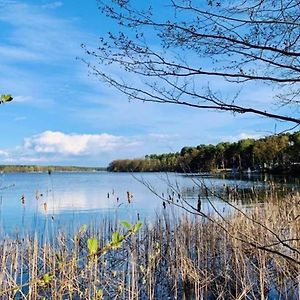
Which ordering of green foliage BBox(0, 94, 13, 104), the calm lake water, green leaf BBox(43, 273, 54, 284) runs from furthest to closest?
the calm lake water < green leaf BBox(43, 273, 54, 284) < green foliage BBox(0, 94, 13, 104)

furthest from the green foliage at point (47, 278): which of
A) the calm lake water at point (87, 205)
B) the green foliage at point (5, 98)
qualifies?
the green foliage at point (5, 98)

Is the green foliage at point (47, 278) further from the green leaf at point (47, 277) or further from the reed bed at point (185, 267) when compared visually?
the reed bed at point (185, 267)

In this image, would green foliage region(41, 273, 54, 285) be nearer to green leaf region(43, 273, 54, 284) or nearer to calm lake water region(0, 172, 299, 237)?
green leaf region(43, 273, 54, 284)

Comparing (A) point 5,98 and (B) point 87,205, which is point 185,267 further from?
(B) point 87,205

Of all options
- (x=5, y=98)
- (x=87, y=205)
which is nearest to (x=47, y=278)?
(x=5, y=98)

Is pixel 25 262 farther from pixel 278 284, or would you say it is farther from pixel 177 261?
pixel 278 284

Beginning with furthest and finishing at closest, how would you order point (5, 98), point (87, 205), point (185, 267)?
point (87, 205) → point (185, 267) → point (5, 98)

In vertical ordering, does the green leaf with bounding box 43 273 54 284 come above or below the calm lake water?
above

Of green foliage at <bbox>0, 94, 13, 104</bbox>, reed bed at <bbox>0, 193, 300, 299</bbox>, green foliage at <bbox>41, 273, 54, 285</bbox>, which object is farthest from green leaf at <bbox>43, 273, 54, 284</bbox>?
reed bed at <bbox>0, 193, 300, 299</bbox>

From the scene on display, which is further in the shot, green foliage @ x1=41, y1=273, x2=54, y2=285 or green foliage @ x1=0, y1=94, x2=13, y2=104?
green foliage @ x1=41, y1=273, x2=54, y2=285

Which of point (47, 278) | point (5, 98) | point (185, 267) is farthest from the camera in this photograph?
point (185, 267)

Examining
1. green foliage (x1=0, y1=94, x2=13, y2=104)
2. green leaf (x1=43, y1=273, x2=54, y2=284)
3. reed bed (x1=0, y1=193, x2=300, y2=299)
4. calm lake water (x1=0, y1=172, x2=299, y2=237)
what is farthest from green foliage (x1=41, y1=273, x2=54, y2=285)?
reed bed (x1=0, y1=193, x2=300, y2=299)

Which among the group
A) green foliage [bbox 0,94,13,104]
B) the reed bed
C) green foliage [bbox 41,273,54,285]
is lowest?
the reed bed

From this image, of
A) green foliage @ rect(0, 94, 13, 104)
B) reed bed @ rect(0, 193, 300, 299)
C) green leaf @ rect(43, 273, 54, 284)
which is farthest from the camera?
reed bed @ rect(0, 193, 300, 299)
